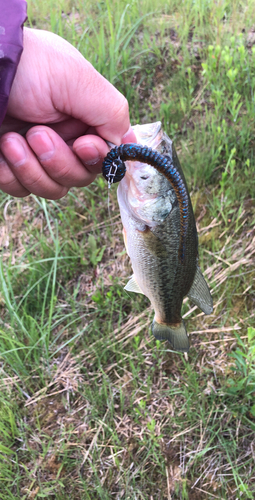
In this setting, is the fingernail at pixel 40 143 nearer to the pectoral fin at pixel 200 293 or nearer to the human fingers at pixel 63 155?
the human fingers at pixel 63 155

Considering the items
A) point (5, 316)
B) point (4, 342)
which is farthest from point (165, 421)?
point (5, 316)

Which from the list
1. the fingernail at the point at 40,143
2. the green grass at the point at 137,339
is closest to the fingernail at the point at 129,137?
the fingernail at the point at 40,143

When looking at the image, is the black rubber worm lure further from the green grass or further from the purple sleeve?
the green grass

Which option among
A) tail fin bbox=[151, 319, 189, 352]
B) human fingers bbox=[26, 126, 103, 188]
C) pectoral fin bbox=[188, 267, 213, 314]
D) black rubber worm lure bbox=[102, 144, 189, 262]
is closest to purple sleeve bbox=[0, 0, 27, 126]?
human fingers bbox=[26, 126, 103, 188]

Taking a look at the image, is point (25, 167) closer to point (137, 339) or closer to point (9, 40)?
point (9, 40)

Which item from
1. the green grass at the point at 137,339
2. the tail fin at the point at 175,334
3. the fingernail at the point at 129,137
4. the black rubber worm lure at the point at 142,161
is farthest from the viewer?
the green grass at the point at 137,339

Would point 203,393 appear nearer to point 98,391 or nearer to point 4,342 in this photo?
point 98,391
